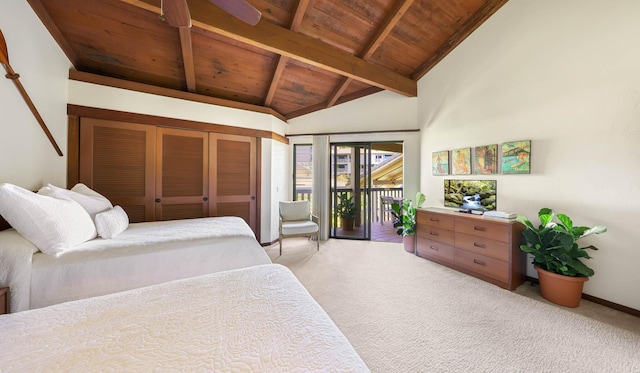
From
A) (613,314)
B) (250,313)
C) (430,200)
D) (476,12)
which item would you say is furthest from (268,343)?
(476,12)

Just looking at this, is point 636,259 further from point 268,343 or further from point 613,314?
point 268,343

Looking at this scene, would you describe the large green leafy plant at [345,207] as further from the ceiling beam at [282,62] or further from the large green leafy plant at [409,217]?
the ceiling beam at [282,62]

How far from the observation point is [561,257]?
7.25 ft

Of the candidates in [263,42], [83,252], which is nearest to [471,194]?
[263,42]

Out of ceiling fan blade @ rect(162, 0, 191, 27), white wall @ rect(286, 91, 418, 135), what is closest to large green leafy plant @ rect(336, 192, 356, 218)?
white wall @ rect(286, 91, 418, 135)

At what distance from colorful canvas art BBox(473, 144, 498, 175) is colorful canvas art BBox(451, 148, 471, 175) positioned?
82 millimetres

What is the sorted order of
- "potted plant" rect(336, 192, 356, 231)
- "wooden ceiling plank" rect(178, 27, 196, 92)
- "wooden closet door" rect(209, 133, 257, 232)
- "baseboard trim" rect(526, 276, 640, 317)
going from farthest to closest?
"potted plant" rect(336, 192, 356, 231) < "wooden closet door" rect(209, 133, 257, 232) < "wooden ceiling plank" rect(178, 27, 196, 92) < "baseboard trim" rect(526, 276, 640, 317)

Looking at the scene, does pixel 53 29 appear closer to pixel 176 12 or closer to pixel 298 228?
pixel 176 12

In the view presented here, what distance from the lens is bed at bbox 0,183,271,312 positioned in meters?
1.33

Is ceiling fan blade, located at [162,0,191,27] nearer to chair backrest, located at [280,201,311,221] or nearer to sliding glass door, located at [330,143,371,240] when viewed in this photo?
chair backrest, located at [280,201,311,221]

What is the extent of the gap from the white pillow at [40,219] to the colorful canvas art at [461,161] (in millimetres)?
4381

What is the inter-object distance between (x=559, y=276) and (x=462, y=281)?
85cm

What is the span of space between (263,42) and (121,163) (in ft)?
8.01

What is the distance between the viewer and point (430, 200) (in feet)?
13.1
